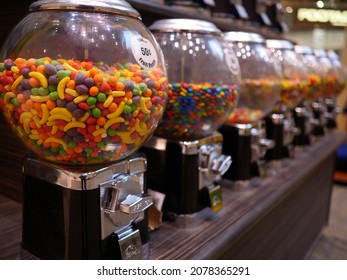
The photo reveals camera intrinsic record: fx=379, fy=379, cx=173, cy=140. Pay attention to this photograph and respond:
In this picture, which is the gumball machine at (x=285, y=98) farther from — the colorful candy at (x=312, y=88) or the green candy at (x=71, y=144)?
the green candy at (x=71, y=144)

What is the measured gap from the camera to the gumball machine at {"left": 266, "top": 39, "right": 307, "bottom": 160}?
1.58 m

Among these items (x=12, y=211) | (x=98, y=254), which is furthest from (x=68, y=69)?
(x=12, y=211)

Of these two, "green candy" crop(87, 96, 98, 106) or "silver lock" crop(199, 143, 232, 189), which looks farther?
Result: "silver lock" crop(199, 143, 232, 189)

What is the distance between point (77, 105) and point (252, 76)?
2.95 ft

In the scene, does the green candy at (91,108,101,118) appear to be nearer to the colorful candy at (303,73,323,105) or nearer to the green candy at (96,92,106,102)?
the green candy at (96,92,106,102)

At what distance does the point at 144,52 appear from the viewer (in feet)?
2.40

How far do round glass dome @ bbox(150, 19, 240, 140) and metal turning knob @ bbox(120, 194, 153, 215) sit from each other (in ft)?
0.99

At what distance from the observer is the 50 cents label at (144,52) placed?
0.72 metres

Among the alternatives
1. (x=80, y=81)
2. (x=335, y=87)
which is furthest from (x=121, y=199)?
(x=335, y=87)

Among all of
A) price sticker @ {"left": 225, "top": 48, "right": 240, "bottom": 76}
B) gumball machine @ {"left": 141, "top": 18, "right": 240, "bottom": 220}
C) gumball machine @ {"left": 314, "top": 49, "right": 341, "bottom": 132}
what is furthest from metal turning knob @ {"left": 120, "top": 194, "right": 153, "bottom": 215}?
gumball machine @ {"left": 314, "top": 49, "right": 341, "bottom": 132}

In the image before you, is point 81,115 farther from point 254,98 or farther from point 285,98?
point 285,98

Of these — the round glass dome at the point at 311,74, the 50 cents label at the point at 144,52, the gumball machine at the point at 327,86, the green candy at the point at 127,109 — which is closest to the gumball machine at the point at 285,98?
the round glass dome at the point at 311,74

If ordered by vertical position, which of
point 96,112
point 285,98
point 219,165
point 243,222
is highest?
point 96,112

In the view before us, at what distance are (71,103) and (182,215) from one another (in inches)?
19.5
